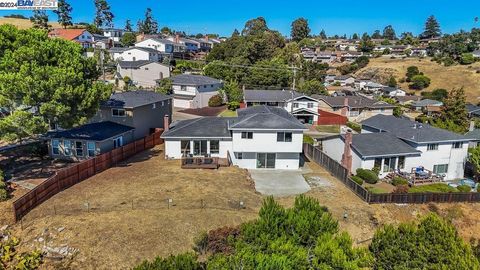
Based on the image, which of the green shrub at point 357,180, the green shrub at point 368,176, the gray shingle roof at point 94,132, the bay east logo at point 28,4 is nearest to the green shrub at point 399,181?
the green shrub at point 368,176

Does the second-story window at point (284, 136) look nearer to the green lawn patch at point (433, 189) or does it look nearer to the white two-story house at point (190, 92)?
the green lawn patch at point (433, 189)

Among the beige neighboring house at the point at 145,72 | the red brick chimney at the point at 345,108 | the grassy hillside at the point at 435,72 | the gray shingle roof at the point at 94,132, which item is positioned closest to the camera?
the gray shingle roof at the point at 94,132

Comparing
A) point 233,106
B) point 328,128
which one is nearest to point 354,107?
point 328,128

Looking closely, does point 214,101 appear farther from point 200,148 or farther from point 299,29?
point 299,29

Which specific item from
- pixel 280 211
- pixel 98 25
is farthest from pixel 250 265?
pixel 98 25

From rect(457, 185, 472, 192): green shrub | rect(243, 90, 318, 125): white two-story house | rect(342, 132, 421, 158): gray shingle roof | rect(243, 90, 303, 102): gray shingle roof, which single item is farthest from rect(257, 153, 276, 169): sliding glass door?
rect(243, 90, 303, 102): gray shingle roof
